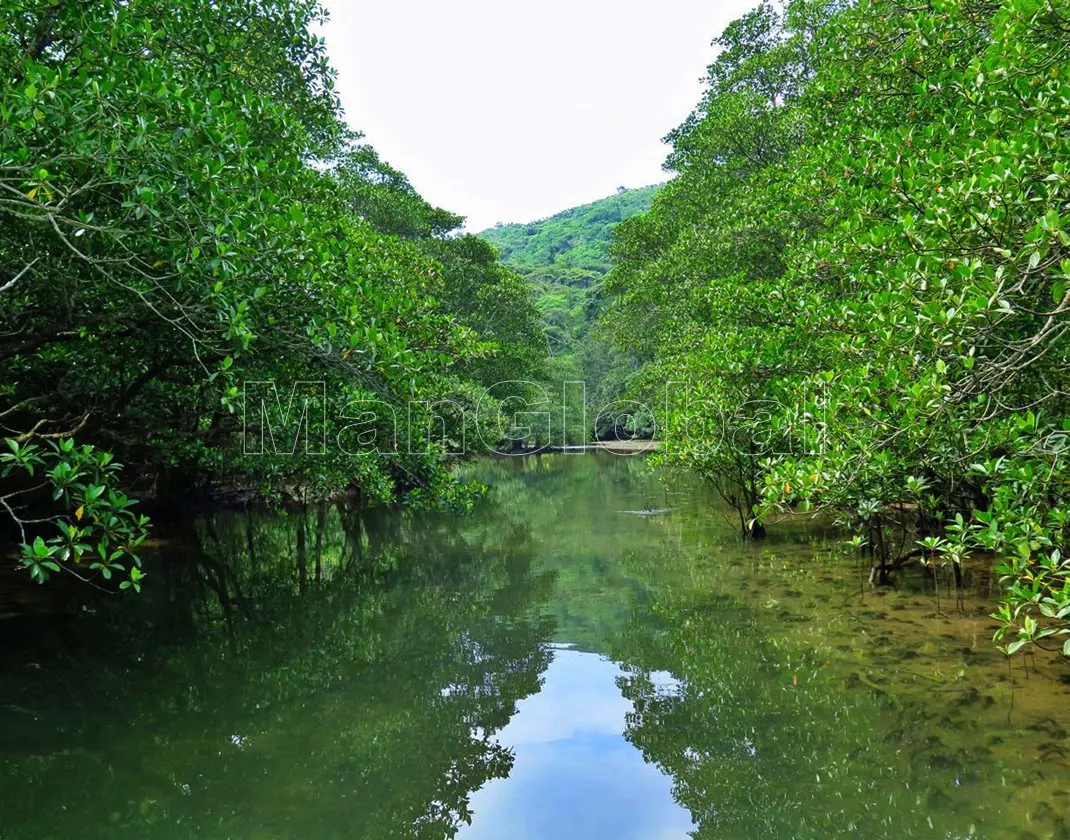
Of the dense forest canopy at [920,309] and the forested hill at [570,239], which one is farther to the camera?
the forested hill at [570,239]

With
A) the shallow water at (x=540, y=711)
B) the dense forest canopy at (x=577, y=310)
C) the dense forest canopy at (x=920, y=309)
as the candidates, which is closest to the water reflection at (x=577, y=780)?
the shallow water at (x=540, y=711)

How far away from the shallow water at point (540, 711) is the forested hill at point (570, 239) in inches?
3124

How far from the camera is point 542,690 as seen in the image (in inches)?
301

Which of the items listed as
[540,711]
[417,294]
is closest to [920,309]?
[540,711]

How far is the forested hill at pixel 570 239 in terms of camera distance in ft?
306

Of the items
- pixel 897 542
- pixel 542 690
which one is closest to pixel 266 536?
pixel 542 690

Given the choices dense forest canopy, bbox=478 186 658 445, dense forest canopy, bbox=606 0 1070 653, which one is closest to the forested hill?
dense forest canopy, bbox=478 186 658 445

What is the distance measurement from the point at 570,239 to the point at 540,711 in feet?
360

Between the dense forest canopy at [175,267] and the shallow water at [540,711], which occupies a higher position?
the dense forest canopy at [175,267]

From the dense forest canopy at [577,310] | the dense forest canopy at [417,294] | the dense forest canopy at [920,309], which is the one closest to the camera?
the dense forest canopy at [920,309]

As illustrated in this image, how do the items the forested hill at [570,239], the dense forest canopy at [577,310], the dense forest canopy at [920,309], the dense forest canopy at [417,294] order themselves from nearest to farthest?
the dense forest canopy at [920,309], the dense forest canopy at [417,294], the dense forest canopy at [577,310], the forested hill at [570,239]

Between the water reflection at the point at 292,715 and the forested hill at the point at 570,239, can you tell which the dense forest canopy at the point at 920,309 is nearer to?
the water reflection at the point at 292,715

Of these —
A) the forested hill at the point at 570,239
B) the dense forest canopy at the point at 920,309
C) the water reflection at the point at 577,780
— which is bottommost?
the water reflection at the point at 577,780

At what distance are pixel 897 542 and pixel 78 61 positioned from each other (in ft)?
46.6
